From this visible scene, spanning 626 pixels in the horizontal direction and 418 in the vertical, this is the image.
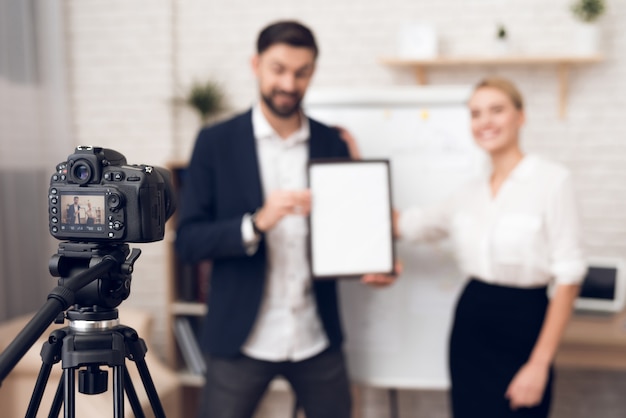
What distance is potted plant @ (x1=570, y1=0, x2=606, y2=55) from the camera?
263 centimetres

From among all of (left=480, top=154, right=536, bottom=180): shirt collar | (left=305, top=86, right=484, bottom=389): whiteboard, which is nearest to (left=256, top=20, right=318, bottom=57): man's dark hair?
(left=305, top=86, right=484, bottom=389): whiteboard

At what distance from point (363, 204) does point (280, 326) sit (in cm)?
42

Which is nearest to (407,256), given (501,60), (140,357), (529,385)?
(529,385)

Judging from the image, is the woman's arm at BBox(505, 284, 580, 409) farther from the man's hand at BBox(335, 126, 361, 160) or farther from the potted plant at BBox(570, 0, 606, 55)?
the potted plant at BBox(570, 0, 606, 55)

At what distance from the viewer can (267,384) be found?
1.93 m

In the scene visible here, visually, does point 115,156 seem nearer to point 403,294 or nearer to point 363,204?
point 363,204

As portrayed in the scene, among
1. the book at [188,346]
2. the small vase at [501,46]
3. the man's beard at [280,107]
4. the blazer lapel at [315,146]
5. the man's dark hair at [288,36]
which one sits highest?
the small vase at [501,46]

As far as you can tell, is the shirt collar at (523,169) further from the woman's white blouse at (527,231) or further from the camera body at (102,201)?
the camera body at (102,201)

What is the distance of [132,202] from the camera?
105cm

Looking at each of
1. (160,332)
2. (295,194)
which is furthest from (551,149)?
(160,332)

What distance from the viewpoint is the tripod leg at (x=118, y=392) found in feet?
3.32

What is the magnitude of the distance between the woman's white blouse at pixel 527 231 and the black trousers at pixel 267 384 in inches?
19.5

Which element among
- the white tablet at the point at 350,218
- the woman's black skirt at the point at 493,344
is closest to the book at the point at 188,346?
the white tablet at the point at 350,218

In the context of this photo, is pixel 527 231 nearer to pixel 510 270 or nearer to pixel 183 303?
pixel 510 270
